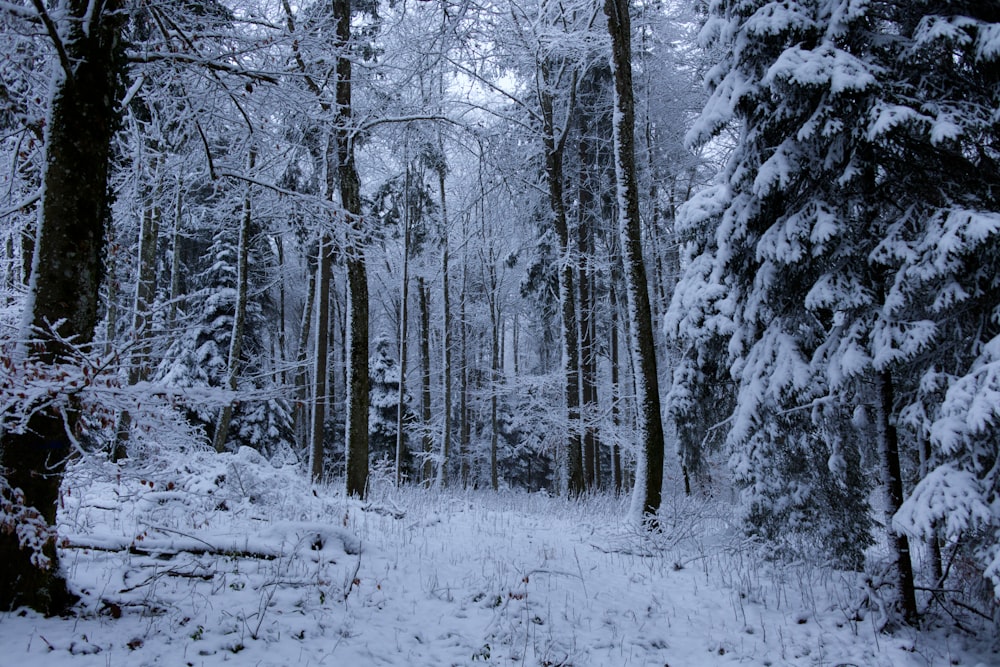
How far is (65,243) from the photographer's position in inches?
154

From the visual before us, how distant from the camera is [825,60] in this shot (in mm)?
5078

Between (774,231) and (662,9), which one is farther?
(662,9)

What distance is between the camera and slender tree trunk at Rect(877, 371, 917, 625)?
513 cm

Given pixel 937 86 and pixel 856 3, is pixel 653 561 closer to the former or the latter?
pixel 937 86

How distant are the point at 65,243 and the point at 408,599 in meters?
4.04

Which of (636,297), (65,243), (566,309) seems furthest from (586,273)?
(65,243)

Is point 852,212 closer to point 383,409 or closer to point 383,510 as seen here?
point 383,510

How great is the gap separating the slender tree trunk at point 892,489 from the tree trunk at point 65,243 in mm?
6576

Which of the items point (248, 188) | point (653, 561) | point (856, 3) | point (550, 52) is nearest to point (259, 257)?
point (550, 52)

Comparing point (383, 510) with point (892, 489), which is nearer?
point (892, 489)

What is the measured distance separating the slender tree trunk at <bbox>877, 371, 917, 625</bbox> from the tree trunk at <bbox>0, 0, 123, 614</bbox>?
6.58 metres

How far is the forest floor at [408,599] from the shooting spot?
3.87 meters

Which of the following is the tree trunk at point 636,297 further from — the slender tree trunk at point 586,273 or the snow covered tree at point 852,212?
the slender tree trunk at point 586,273

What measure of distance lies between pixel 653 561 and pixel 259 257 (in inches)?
801
